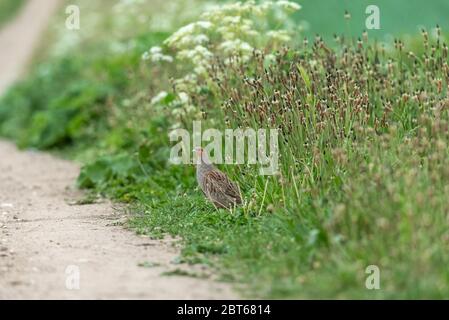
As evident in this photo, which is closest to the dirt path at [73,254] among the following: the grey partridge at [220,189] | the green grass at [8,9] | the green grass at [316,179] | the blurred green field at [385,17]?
the green grass at [316,179]

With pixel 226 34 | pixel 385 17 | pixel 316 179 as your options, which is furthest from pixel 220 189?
pixel 385 17

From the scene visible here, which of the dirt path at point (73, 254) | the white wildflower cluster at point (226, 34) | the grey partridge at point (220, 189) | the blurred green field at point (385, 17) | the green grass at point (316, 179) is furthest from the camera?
the blurred green field at point (385, 17)

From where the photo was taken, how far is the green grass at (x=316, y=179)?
19.9 ft

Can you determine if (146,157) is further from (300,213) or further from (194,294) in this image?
(194,294)

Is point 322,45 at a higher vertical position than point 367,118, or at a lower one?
higher

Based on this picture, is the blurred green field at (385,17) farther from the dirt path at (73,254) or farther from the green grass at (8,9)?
the green grass at (8,9)

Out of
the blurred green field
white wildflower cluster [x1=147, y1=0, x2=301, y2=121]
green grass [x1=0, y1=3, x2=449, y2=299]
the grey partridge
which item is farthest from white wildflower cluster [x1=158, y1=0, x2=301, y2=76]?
the blurred green field

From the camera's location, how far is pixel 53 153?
575 inches

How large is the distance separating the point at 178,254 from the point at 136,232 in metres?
0.97

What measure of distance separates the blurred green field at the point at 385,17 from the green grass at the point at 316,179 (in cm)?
574

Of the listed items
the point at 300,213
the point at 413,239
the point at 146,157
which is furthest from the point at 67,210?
the point at 413,239

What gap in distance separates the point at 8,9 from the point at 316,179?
3067 centimetres

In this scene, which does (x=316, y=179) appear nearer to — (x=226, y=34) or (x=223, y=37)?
(x=226, y=34)

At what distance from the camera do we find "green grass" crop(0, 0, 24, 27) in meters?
35.5
